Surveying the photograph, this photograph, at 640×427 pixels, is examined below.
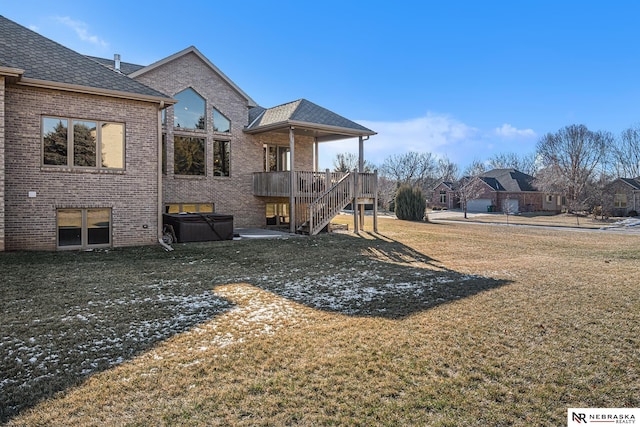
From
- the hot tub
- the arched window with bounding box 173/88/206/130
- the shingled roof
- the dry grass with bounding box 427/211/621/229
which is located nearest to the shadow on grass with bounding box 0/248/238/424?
the hot tub

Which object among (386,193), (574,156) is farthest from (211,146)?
(574,156)

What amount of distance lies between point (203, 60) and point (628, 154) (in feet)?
202

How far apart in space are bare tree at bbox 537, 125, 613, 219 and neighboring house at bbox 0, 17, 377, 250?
38251 mm

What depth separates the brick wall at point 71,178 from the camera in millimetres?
10672

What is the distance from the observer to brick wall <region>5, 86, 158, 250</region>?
420 inches

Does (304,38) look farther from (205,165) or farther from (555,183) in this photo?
(555,183)

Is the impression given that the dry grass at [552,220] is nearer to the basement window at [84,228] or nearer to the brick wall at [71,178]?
the brick wall at [71,178]

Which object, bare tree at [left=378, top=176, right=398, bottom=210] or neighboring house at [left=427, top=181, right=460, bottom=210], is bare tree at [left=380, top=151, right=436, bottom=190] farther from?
neighboring house at [left=427, top=181, right=460, bottom=210]

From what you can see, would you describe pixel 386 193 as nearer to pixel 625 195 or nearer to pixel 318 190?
pixel 625 195

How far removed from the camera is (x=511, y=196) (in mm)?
48562

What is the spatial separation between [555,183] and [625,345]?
155ft

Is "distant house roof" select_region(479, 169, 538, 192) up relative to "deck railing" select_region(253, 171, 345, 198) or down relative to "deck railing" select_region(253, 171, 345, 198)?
up

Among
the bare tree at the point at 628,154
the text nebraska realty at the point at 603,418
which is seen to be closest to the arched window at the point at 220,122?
the text nebraska realty at the point at 603,418

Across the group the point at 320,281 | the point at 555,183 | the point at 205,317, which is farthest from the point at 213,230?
the point at 555,183
